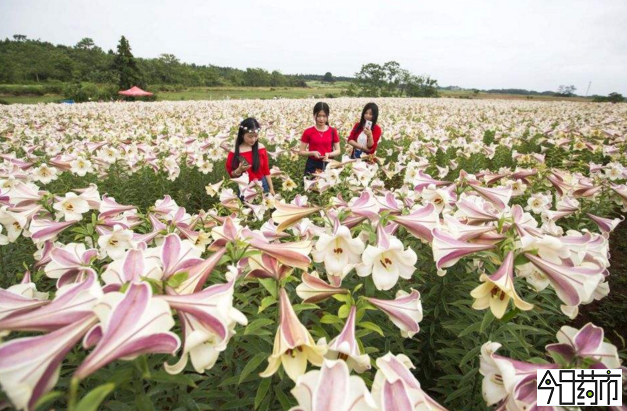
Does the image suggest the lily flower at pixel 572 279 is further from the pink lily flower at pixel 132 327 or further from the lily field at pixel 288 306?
the pink lily flower at pixel 132 327

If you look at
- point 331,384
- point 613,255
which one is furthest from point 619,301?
point 331,384

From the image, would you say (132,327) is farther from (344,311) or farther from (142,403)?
(344,311)

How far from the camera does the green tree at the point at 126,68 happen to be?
40781 mm

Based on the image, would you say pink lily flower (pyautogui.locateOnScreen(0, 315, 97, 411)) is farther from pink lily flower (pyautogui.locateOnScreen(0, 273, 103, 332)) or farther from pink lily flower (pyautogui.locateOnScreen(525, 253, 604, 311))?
pink lily flower (pyautogui.locateOnScreen(525, 253, 604, 311))

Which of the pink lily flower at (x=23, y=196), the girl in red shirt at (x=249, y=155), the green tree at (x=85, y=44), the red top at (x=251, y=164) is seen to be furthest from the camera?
the green tree at (x=85, y=44)

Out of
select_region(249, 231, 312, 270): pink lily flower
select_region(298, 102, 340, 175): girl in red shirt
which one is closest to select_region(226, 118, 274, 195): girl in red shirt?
select_region(298, 102, 340, 175): girl in red shirt

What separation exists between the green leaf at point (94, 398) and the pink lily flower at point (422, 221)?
112 cm

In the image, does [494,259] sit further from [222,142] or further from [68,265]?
[222,142]

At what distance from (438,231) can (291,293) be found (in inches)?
27.7

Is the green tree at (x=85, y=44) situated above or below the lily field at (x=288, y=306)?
above

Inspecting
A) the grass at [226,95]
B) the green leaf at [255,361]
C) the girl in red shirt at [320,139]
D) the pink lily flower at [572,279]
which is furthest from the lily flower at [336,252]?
the grass at [226,95]

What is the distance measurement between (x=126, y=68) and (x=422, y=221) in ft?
159

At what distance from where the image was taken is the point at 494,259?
1259 millimetres

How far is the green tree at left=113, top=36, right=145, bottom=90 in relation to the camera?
4078cm
